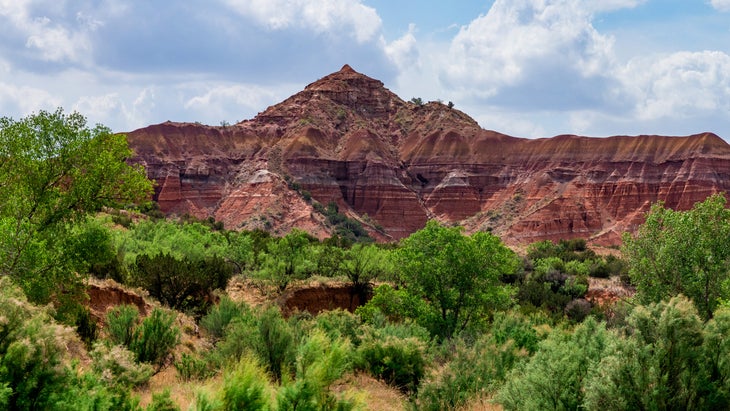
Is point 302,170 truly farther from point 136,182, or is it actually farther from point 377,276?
point 136,182

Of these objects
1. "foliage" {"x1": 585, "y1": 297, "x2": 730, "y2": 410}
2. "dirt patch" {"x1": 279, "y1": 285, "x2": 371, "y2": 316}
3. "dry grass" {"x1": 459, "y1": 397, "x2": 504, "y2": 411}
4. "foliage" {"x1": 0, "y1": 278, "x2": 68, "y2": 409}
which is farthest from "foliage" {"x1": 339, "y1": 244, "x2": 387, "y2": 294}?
"foliage" {"x1": 0, "y1": 278, "x2": 68, "y2": 409}

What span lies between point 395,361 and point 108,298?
10488mm

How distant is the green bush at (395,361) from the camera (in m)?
14.1

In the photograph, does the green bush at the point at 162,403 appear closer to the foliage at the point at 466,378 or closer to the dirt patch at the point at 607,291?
the foliage at the point at 466,378

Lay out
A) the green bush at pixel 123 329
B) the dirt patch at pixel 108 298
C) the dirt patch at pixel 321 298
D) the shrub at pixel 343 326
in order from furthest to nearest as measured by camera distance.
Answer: the dirt patch at pixel 321 298 < the dirt patch at pixel 108 298 < the shrub at pixel 343 326 < the green bush at pixel 123 329

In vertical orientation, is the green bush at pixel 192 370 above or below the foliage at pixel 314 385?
below

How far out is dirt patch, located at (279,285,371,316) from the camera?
3050 cm

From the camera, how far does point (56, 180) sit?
1398 cm

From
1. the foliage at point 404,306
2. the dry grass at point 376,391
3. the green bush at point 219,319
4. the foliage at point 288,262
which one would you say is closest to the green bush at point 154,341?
the dry grass at point 376,391

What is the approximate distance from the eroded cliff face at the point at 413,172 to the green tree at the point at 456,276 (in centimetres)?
5973

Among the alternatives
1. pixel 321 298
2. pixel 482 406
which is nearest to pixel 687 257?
pixel 482 406

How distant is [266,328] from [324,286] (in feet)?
59.4

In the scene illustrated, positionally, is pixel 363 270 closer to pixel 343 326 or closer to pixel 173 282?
pixel 173 282

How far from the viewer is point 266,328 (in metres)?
14.3
